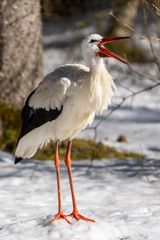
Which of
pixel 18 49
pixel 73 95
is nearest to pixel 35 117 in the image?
pixel 73 95

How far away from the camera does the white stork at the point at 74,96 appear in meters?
5.56

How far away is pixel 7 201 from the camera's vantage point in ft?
20.9

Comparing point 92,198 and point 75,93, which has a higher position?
point 75,93

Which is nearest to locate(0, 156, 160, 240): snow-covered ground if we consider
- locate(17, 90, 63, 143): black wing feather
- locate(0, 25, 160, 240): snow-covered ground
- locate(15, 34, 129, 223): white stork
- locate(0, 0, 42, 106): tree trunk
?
locate(0, 25, 160, 240): snow-covered ground

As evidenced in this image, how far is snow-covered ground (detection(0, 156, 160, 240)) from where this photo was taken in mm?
5188

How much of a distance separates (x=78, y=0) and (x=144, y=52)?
257 inches

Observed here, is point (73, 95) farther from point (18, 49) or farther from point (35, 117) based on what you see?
point (18, 49)

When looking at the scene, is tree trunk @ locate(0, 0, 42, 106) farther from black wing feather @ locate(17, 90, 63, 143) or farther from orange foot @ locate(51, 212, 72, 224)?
orange foot @ locate(51, 212, 72, 224)

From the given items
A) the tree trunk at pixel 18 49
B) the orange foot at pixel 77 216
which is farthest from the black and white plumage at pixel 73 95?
the tree trunk at pixel 18 49

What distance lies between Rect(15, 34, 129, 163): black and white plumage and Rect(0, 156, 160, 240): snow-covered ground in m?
0.79

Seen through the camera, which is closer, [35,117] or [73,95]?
[73,95]

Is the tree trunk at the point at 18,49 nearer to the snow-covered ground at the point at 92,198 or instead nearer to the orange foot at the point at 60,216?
the snow-covered ground at the point at 92,198

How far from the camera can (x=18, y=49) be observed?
8930 millimetres

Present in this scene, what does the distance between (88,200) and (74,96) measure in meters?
1.40
